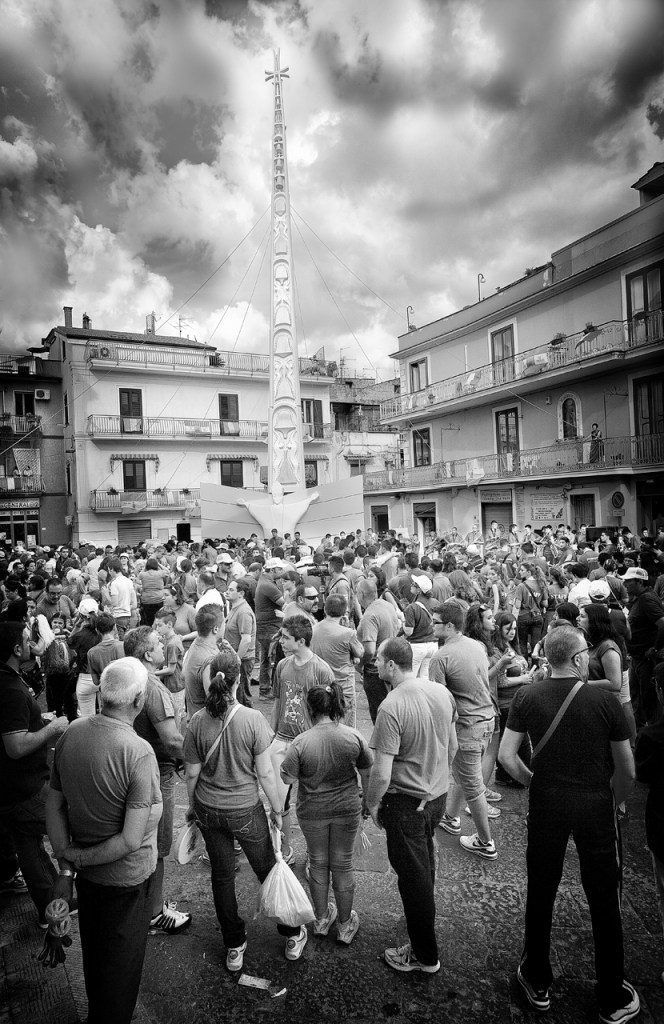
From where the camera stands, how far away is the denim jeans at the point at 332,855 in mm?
3189

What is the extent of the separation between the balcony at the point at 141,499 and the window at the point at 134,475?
1.46ft

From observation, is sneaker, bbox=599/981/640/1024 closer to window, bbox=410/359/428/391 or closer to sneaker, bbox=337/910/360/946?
sneaker, bbox=337/910/360/946

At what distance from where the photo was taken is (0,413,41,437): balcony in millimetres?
26970

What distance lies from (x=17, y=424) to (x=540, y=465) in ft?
77.5

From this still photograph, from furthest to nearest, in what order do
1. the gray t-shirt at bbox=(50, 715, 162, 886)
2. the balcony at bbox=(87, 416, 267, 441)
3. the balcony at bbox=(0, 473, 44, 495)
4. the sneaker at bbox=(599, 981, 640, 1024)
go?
the balcony at bbox=(87, 416, 267, 441) → the balcony at bbox=(0, 473, 44, 495) → the sneaker at bbox=(599, 981, 640, 1024) → the gray t-shirt at bbox=(50, 715, 162, 886)

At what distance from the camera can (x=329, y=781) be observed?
315 cm

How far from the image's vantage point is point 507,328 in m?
21.4

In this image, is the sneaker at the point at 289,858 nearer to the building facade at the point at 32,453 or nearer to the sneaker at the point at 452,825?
the sneaker at the point at 452,825

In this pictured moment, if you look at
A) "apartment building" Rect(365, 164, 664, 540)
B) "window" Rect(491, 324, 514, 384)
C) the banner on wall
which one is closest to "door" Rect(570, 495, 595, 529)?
"apartment building" Rect(365, 164, 664, 540)

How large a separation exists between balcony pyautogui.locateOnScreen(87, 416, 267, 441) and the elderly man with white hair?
26.7 meters

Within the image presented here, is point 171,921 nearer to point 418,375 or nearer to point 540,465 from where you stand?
point 540,465

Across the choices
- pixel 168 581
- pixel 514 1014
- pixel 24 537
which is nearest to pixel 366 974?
pixel 514 1014

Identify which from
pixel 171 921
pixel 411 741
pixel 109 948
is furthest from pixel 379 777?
pixel 171 921

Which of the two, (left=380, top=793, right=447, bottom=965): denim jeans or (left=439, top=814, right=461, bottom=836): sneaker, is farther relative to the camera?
(left=439, top=814, right=461, bottom=836): sneaker
